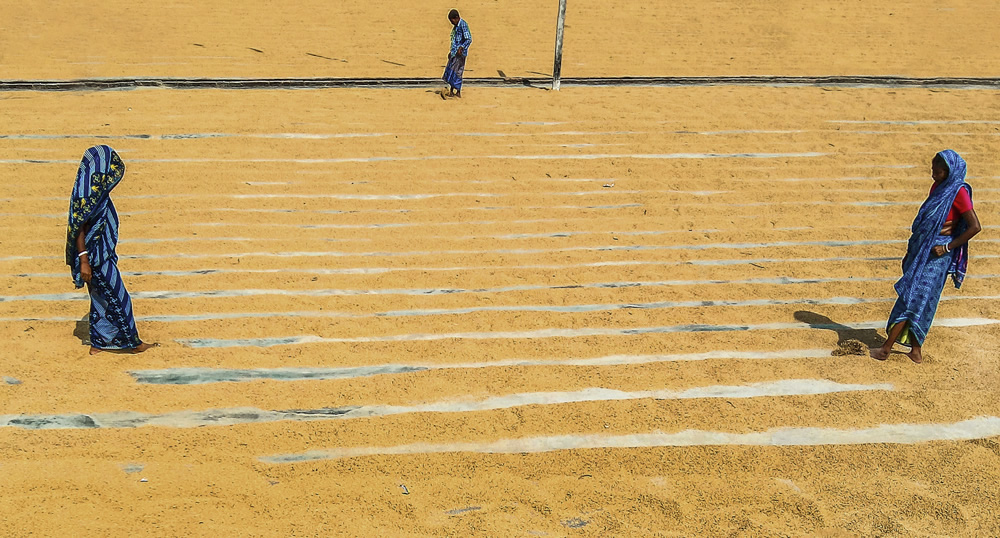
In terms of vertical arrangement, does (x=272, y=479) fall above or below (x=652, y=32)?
below

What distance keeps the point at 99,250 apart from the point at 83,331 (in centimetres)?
95

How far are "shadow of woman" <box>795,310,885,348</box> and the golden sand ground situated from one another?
4cm

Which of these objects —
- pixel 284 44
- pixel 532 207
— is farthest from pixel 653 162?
pixel 284 44

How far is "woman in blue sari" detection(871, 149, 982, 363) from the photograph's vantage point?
4.66 m

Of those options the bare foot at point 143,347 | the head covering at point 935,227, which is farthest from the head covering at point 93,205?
the head covering at point 935,227

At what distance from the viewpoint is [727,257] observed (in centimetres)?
670

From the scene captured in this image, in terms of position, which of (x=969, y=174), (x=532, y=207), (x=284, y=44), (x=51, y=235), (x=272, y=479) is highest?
(x=284, y=44)

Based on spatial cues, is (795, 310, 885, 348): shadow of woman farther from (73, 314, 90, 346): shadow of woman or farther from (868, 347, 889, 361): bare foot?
(73, 314, 90, 346): shadow of woman

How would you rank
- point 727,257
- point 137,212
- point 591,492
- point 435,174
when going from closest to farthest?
point 591,492 < point 727,257 < point 137,212 < point 435,174

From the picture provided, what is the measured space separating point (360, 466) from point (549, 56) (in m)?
10.4

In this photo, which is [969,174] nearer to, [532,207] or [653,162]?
[653,162]

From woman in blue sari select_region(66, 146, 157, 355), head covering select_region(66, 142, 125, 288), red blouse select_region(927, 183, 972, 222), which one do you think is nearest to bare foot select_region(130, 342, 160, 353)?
woman in blue sari select_region(66, 146, 157, 355)

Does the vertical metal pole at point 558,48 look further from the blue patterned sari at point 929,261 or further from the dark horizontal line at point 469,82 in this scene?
the blue patterned sari at point 929,261

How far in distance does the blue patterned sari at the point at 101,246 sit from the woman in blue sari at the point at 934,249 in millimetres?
5050
